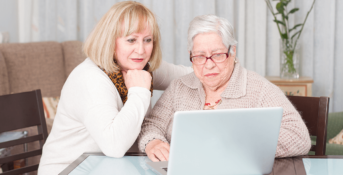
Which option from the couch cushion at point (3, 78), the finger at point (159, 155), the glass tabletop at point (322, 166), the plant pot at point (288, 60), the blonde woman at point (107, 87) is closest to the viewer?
the glass tabletop at point (322, 166)

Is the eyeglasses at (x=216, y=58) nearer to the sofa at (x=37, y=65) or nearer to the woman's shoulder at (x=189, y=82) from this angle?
the woman's shoulder at (x=189, y=82)

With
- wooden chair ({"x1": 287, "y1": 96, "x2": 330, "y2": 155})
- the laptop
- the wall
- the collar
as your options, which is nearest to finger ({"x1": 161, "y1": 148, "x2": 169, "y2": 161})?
the laptop

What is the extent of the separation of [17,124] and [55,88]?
1.46m

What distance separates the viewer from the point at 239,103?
4.21ft

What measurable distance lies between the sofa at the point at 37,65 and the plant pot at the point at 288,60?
166 centimetres

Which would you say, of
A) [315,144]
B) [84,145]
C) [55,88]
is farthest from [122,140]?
[55,88]

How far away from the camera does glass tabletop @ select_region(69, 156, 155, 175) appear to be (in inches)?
37.6

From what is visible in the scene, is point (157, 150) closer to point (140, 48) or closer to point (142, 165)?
point (142, 165)

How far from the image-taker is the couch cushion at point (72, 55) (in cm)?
286

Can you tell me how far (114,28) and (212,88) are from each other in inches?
18.4

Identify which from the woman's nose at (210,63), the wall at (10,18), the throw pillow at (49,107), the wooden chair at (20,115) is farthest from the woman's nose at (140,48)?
the wall at (10,18)

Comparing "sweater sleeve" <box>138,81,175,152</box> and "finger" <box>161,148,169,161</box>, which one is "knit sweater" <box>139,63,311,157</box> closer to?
"sweater sleeve" <box>138,81,175,152</box>

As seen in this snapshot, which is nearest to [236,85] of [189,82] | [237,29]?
[189,82]

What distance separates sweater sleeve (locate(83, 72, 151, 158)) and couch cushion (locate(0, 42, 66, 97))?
162 cm
